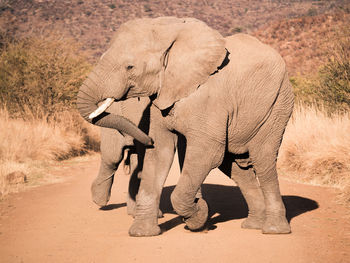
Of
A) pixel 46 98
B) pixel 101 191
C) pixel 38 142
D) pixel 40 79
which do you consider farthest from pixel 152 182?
pixel 40 79

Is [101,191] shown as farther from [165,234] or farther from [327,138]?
[327,138]

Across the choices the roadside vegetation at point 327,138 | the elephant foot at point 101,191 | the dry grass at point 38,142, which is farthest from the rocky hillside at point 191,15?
the elephant foot at point 101,191

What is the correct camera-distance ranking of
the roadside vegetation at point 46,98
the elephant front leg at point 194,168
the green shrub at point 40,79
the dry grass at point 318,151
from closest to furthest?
the elephant front leg at point 194,168, the dry grass at point 318,151, the roadside vegetation at point 46,98, the green shrub at point 40,79

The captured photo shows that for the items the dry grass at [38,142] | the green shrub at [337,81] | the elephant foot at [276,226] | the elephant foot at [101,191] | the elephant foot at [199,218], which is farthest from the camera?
the green shrub at [337,81]

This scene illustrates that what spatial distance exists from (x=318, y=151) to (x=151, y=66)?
5893 mm

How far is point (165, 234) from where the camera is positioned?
19.5 ft

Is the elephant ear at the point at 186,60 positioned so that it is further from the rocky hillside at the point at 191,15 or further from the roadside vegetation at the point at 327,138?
the rocky hillside at the point at 191,15

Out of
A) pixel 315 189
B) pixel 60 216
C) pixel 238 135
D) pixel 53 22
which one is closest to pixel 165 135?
pixel 238 135

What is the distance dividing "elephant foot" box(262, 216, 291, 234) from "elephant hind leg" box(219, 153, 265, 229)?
37cm

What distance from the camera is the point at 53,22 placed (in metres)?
51.7

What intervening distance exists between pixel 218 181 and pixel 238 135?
513cm

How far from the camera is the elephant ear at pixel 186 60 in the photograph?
5.31 meters

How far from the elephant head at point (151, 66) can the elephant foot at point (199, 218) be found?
114 centimetres

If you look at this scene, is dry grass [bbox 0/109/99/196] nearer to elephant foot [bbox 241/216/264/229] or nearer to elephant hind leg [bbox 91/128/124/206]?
elephant hind leg [bbox 91/128/124/206]
